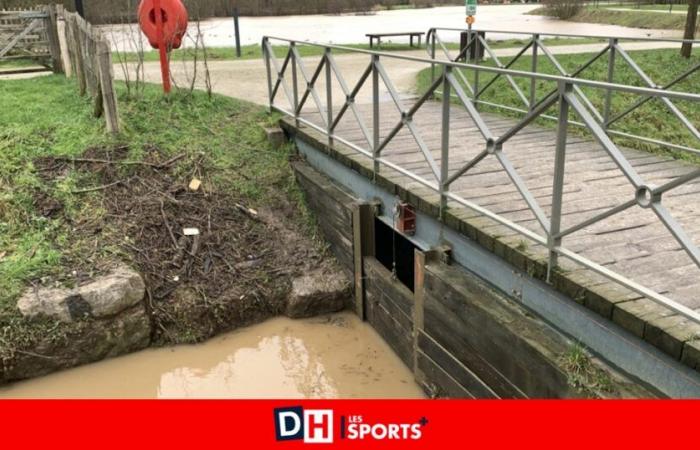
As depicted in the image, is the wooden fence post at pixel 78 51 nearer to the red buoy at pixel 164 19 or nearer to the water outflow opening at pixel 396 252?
the red buoy at pixel 164 19

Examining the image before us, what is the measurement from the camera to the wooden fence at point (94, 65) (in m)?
7.11

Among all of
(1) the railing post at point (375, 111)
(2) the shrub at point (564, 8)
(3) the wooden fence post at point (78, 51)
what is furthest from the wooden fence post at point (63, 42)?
(2) the shrub at point (564, 8)

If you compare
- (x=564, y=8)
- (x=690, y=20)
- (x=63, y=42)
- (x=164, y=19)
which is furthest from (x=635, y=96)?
(x=564, y=8)

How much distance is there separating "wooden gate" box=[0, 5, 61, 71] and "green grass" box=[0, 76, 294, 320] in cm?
233

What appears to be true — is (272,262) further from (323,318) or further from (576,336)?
(576,336)

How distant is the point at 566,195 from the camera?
14.1 feet

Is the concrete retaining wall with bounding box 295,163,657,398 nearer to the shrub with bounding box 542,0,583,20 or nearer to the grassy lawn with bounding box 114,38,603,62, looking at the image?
the grassy lawn with bounding box 114,38,603,62

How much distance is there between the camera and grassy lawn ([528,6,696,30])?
2446 cm

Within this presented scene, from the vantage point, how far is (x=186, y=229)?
6.36 metres

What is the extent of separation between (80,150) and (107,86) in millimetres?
797

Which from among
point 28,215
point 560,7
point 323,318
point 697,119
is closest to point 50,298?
point 28,215

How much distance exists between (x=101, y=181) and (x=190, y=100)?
7.46ft

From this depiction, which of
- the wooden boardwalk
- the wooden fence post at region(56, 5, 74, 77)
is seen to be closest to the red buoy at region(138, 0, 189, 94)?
the wooden boardwalk

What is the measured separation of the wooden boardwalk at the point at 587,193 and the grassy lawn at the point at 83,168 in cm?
141
